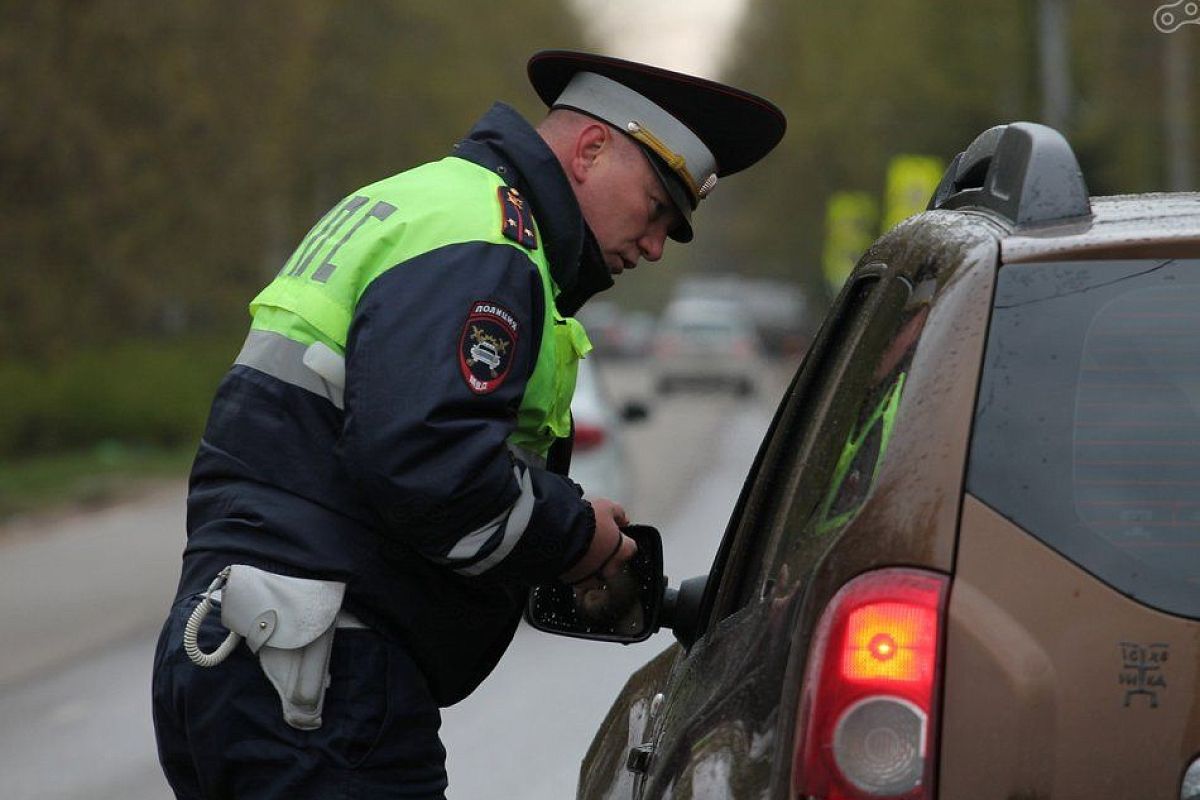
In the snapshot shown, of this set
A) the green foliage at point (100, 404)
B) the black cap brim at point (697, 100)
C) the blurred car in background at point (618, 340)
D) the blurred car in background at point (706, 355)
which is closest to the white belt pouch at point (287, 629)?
the black cap brim at point (697, 100)

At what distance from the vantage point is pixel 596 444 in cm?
1191

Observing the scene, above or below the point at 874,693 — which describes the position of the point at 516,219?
above

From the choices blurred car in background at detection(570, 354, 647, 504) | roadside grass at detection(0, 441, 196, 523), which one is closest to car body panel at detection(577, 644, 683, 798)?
blurred car in background at detection(570, 354, 647, 504)

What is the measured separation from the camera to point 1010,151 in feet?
8.34

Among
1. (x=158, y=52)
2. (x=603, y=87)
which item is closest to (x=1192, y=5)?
(x=158, y=52)

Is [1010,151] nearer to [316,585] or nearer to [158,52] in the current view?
[316,585]

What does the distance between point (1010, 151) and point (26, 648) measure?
8.84 m

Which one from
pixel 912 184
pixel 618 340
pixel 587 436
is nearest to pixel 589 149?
pixel 587 436

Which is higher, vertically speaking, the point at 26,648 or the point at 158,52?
the point at 158,52

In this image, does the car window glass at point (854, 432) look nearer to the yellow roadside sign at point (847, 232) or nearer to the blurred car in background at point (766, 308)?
the yellow roadside sign at point (847, 232)

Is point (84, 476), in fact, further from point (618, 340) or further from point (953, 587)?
point (618, 340)

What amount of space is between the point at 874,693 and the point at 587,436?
970 cm

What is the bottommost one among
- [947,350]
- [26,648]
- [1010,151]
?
[26,648]

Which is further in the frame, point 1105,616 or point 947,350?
point 947,350
